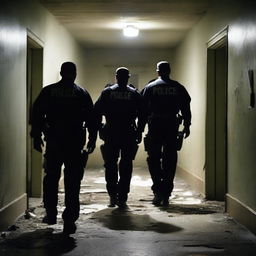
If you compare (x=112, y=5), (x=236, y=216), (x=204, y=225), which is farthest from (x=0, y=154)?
(x=112, y=5)

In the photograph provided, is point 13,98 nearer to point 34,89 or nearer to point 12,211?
point 12,211

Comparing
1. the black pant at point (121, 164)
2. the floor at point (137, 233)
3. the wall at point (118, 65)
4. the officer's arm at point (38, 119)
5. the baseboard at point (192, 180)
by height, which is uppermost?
the wall at point (118, 65)

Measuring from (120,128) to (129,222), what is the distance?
1261 mm

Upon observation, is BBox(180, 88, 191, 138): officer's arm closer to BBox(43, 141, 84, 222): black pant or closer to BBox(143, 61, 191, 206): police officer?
BBox(143, 61, 191, 206): police officer

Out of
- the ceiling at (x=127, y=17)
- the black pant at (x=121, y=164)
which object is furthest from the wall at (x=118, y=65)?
the black pant at (x=121, y=164)

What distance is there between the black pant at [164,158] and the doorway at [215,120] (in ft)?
2.92

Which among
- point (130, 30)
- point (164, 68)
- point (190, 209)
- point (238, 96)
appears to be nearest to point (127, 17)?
point (130, 30)

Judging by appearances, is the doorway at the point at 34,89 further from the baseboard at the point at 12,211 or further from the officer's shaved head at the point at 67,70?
the officer's shaved head at the point at 67,70

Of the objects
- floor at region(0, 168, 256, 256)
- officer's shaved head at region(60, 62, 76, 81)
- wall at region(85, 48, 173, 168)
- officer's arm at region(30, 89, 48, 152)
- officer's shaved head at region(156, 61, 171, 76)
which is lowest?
floor at region(0, 168, 256, 256)

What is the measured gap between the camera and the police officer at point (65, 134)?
4.32 metres

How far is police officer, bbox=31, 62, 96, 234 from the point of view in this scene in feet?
14.2

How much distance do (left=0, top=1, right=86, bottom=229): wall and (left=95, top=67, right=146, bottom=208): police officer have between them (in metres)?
0.96

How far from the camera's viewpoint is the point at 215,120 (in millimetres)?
6832

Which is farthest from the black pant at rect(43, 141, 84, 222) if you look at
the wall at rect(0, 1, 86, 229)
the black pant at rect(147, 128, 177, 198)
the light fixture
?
the light fixture
